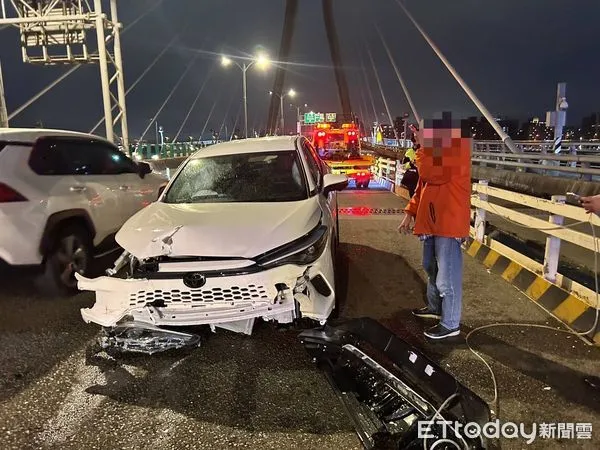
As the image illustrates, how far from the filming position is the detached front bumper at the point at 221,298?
357 centimetres

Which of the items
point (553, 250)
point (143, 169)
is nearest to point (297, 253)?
point (553, 250)

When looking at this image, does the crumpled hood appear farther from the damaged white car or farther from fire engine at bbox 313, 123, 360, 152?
fire engine at bbox 313, 123, 360, 152

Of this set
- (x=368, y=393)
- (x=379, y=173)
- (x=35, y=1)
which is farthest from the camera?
(x=379, y=173)

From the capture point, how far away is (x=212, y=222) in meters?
4.02

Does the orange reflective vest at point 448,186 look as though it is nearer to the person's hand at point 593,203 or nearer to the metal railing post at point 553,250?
the person's hand at point 593,203

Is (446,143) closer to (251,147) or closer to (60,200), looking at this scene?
(251,147)

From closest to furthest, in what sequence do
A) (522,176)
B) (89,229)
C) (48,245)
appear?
(48,245) < (89,229) < (522,176)

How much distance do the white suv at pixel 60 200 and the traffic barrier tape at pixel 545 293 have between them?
4.38 m

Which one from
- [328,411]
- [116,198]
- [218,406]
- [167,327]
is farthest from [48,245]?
[328,411]

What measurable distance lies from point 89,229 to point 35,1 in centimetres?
1209

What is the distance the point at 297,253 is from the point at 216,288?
26.6 inches

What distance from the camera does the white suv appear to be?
4.76 meters

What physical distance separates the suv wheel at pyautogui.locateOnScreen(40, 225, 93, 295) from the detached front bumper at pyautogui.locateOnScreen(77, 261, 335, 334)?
173cm

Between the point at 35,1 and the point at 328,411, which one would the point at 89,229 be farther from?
the point at 35,1
